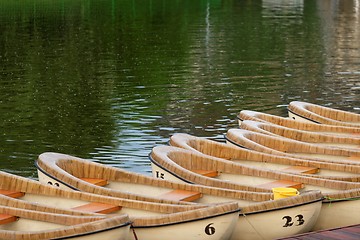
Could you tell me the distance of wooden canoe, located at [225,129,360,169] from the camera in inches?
914

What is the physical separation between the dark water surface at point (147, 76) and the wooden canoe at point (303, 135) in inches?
155

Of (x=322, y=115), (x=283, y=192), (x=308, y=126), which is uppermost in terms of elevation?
(x=283, y=192)

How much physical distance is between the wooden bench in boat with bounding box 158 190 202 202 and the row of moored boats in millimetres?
26

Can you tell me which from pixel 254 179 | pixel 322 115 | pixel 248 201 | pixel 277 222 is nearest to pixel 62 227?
pixel 248 201

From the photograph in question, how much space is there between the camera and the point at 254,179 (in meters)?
21.4

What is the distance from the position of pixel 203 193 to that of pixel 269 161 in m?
3.56

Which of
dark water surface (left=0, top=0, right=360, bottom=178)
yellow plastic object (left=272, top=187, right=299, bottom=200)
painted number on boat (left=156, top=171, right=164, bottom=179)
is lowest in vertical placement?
dark water surface (left=0, top=0, right=360, bottom=178)

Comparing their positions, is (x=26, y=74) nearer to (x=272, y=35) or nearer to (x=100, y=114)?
(x=100, y=114)

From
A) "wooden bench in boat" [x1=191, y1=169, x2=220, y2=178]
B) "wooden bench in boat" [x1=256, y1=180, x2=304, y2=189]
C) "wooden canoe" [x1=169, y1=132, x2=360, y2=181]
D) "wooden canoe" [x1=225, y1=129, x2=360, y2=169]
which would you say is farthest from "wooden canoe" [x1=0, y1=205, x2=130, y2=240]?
"wooden canoe" [x1=225, y1=129, x2=360, y2=169]

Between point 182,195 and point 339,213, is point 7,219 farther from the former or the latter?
point 339,213

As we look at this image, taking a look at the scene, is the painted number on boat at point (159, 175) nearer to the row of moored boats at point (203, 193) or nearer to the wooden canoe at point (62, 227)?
the row of moored boats at point (203, 193)

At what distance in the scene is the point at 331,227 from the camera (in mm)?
18984

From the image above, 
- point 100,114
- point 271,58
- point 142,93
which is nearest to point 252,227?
point 100,114

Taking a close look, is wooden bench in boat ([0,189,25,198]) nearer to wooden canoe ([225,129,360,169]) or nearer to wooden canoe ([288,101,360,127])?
wooden canoe ([225,129,360,169])
